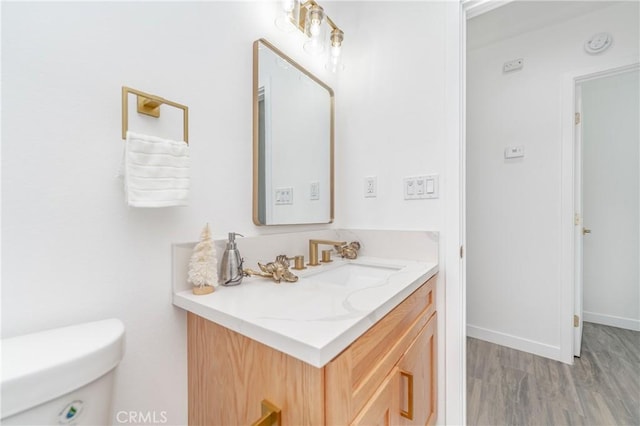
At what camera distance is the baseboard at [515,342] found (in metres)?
1.94

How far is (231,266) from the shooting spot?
0.86 m

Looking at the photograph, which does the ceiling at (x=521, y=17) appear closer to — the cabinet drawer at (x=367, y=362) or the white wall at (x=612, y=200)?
the white wall at (x=612, y=200)

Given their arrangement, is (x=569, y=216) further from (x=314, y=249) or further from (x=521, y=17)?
(x=314, y=249)

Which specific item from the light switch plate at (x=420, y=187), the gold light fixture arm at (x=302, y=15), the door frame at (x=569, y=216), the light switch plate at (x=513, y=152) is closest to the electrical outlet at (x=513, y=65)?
the door frame at (x=569, y=216)

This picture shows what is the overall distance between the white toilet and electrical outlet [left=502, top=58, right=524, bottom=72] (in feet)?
9.19

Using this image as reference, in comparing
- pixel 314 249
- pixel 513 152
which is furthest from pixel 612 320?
pixel 314 249

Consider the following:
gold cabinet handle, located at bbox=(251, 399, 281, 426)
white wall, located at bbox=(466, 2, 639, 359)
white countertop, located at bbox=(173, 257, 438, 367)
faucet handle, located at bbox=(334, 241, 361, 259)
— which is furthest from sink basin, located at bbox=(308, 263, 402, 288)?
white wall, located at bbox=(466, 2, 639, 359)

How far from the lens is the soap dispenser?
853 mm

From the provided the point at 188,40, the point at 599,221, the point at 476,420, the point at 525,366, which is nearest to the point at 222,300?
the point at 188,40

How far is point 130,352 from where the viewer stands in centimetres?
71

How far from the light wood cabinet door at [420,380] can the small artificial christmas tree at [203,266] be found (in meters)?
0.60

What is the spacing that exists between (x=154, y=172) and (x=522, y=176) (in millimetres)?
2406

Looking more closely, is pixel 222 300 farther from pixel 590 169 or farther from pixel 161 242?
pixel 590 169

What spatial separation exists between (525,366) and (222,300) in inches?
85.3
